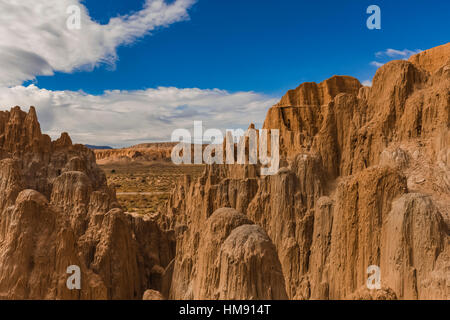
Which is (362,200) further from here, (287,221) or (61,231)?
(61,231)

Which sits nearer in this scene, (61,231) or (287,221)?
(61,231)

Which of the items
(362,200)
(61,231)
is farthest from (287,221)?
(61,231)

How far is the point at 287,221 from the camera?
16.9 meters

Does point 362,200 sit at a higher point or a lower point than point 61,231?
higher

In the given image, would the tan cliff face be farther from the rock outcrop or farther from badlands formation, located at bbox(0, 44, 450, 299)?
the rock outcrop

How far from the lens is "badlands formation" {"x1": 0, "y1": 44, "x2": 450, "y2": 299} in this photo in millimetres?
8914

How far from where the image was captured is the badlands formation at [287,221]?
8.91 meters

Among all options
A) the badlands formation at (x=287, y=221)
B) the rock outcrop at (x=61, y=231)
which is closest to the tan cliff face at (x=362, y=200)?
the badlands formation at (x=287, y=221)

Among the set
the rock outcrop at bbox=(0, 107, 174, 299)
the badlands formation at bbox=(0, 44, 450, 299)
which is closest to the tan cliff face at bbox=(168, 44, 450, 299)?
the badlands formation at bbox=(0, 44, 450, 299)

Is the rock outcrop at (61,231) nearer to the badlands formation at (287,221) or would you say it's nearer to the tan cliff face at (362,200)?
the badlands formation at (287,221)

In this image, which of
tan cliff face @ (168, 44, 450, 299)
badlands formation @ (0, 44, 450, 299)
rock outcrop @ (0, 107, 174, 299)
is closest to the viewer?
badlands formation @ (0, 44, 450, 299)

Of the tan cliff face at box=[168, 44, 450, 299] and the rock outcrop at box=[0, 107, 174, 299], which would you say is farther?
the rock outcrop at box=[0, 107, 174, 299]
